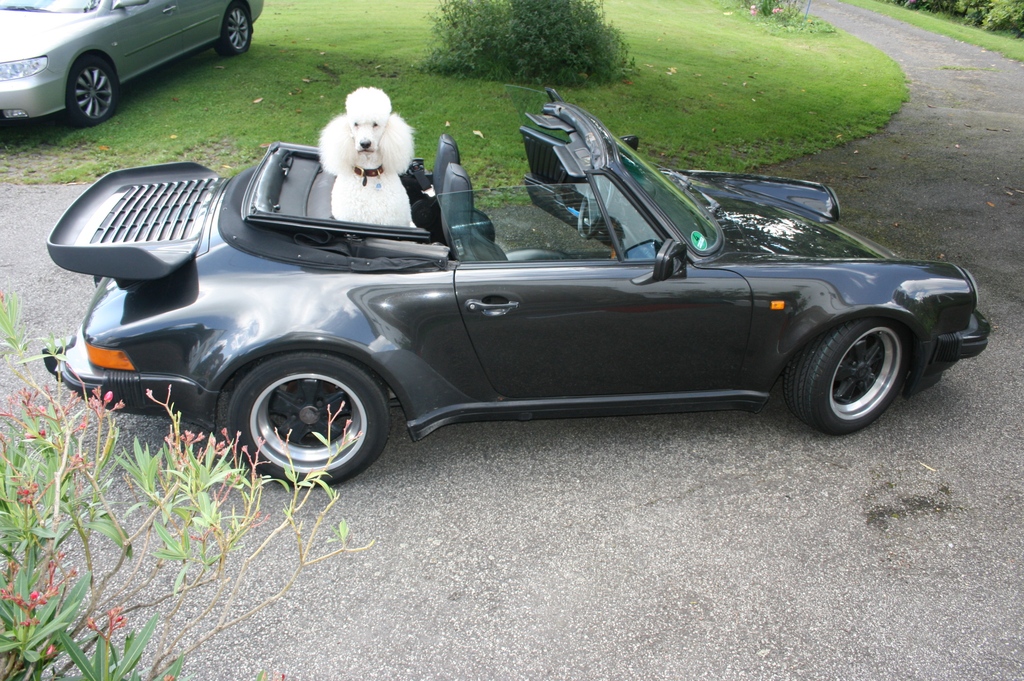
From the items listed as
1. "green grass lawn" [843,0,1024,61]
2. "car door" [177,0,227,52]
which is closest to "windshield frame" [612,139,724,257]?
"car door" [177,0,227,52]

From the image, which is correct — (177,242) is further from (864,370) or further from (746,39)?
(746,39)

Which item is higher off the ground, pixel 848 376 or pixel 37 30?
pixel 37 30

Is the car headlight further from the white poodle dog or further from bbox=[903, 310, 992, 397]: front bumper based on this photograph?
bbox=[903, 310, 992, 397]: front bumper

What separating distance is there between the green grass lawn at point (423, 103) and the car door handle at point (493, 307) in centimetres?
396

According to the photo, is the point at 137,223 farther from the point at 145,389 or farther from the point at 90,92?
the point at 90,92

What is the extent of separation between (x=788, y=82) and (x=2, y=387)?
34.4ft

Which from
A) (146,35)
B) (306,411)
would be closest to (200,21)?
(146,35)

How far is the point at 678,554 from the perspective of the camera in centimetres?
325

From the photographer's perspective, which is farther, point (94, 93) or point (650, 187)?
point (94, 93)

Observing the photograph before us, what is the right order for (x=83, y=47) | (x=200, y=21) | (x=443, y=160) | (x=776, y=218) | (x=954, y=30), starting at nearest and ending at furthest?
(x=443, y=160), (x=776, y=218), (x=83, y=47), (x=200, y=21), (x=954, y=30)

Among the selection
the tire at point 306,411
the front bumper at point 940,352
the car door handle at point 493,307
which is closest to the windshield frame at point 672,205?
the car door handle at point 493,307

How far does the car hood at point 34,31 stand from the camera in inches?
281

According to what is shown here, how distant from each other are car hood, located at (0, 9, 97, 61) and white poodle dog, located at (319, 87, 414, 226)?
16.2 feet

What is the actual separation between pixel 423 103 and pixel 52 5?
12.2ft
